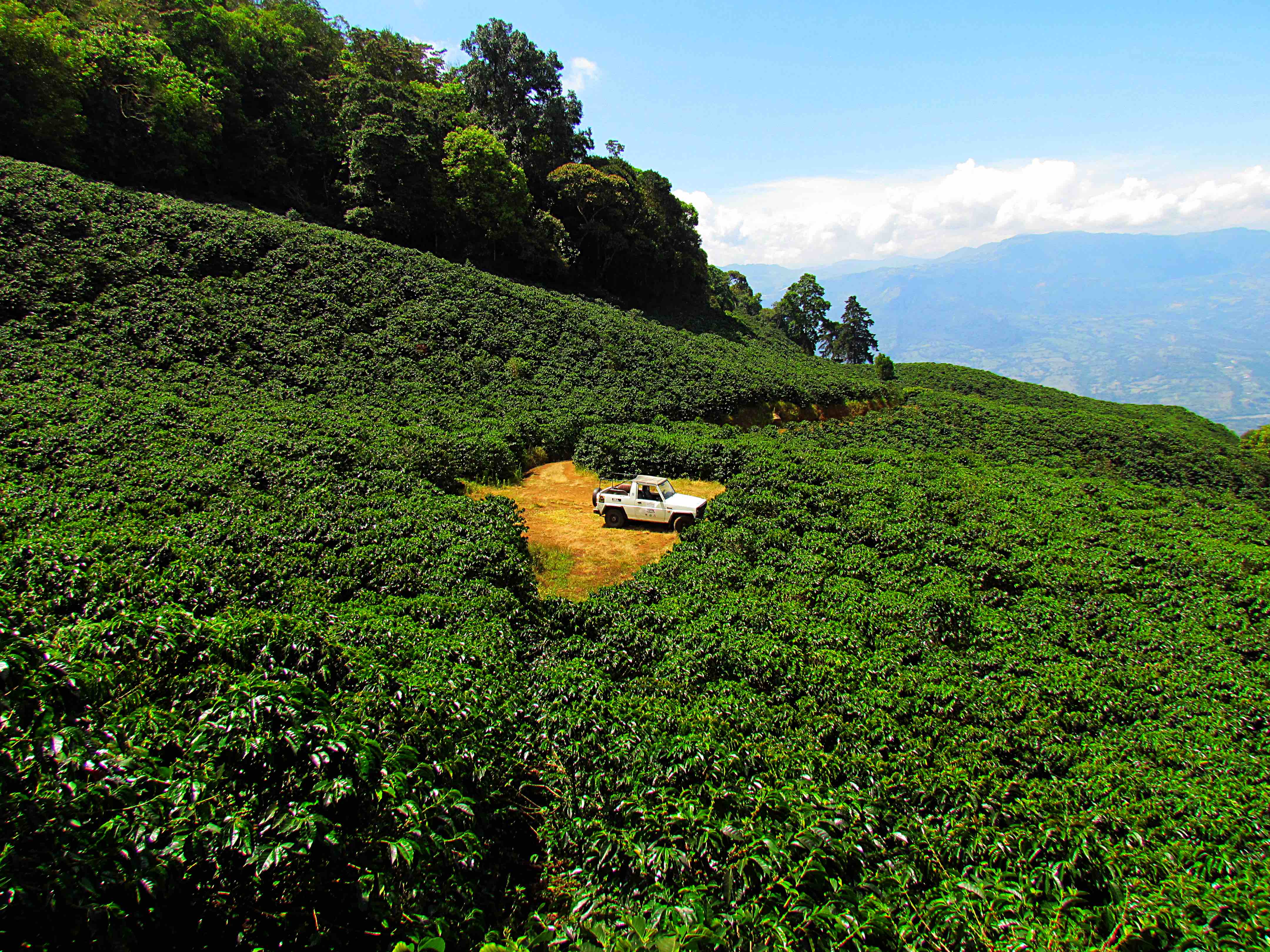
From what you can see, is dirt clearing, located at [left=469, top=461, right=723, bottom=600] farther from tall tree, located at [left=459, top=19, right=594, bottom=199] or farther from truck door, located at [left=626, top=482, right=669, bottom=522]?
tall tree, located at [left=459, top=19, right=594, bottom=199]

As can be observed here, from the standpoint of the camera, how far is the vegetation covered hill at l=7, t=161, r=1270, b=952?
13.6 ft

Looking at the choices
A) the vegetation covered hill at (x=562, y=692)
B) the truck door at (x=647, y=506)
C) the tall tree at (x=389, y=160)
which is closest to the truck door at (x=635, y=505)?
the truck door at (x=647, y=506)

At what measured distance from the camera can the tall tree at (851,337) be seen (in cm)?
6688

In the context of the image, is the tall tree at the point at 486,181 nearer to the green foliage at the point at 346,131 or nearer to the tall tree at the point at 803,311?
the green foliage at the point at 346,131

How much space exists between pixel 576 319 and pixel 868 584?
83.6ft

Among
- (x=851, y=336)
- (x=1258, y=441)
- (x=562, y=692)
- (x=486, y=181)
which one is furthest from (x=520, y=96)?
(x=1258, y=441)

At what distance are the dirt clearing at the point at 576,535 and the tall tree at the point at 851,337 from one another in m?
53.0

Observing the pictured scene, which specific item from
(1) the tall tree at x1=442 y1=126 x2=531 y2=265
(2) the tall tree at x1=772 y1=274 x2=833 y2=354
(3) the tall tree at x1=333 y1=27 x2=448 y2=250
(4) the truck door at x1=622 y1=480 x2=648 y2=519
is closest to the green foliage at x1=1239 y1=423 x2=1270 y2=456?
(2) the tall tree at x1=772 y1=274 x2=833 y2=354

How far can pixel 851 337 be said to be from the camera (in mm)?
67688

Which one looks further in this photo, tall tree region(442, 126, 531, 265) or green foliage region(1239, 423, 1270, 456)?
green foliage region(1239, 423, 1270, 456)

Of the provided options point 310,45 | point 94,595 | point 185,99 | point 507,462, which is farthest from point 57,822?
point 310,45

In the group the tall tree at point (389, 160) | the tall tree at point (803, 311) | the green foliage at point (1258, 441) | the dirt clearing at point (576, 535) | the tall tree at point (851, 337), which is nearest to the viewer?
the dirt clearing at point (576, 535)

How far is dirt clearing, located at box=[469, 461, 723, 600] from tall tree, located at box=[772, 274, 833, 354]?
50036mm

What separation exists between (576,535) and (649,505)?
232 cm
